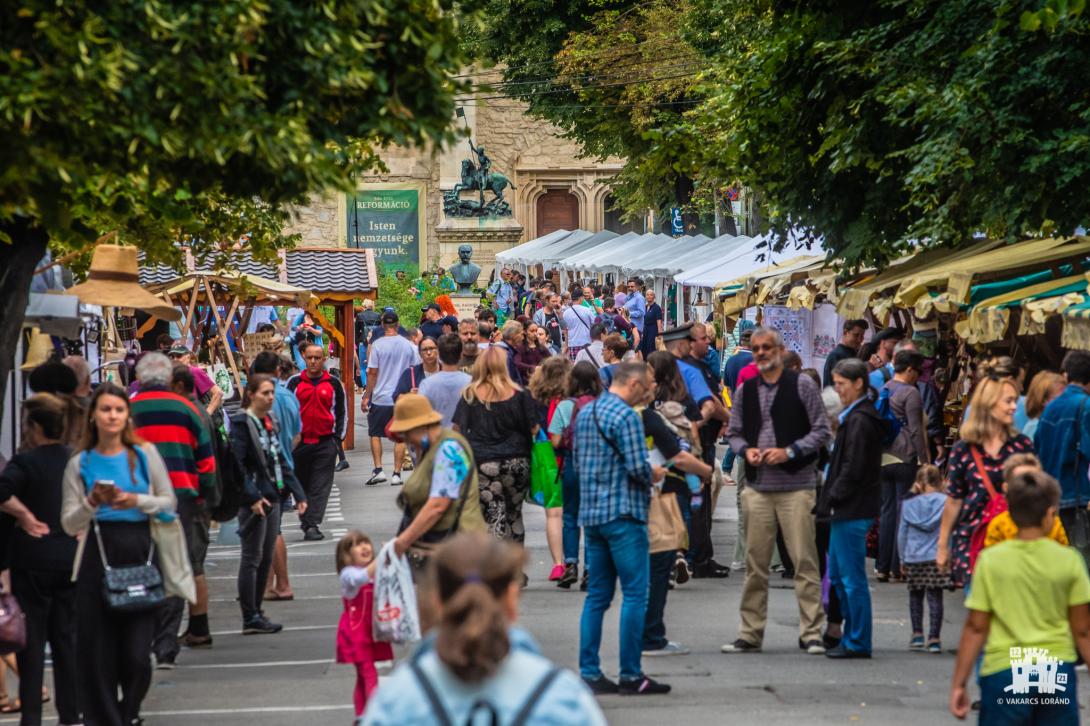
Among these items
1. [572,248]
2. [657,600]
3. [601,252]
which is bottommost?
[657,600]

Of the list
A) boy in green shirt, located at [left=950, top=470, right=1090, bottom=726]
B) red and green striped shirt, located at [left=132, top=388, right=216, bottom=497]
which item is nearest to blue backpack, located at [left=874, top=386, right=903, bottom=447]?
red and green striped shirt, located at [left=132, top=388, right=216, bottom=497]

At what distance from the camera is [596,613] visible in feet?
29.1

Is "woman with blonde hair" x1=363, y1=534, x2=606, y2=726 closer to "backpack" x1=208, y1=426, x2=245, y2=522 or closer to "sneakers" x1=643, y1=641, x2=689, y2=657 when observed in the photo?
"sneakers" x1=643, y1=641, x2=689, y2=657

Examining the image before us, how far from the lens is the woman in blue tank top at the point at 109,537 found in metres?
7.70

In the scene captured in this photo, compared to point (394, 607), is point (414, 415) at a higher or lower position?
higher

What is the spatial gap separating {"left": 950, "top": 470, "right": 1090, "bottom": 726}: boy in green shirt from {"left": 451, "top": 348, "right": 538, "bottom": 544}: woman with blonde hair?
5620 mm

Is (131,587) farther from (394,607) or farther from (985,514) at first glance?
(985,514)

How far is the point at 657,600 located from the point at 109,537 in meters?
3.35

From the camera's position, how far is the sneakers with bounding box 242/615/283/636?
11094 mm

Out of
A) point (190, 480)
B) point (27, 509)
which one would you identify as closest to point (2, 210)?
point (27, 509)

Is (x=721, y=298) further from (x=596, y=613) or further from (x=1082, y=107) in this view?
(x=596, y=613)

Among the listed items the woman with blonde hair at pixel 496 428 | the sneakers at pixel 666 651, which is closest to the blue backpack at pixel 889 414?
→ the woman with blonde hair at pixel 496 428

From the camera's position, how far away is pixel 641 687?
896cm

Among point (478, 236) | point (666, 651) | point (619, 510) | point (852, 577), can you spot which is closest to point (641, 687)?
point (619, 510)
